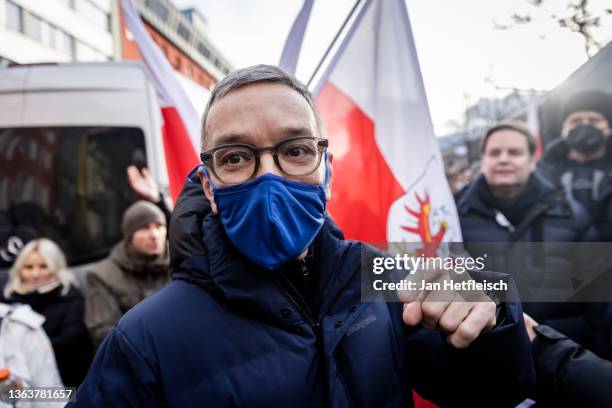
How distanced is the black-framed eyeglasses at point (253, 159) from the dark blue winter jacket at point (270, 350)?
160mm

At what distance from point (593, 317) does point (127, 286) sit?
2.72m

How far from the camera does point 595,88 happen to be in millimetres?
1987

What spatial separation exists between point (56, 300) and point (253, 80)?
2578 mm

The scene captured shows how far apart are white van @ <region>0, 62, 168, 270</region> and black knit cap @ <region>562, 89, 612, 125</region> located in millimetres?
3045

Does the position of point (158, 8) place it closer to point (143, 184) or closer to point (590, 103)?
point (143, 184)

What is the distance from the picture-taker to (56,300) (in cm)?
298

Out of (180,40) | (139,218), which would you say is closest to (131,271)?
(139,218)

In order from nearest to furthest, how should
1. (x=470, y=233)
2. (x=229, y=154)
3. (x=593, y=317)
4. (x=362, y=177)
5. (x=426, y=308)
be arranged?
1. (x=426, y=308)
2. (x=229, y=154)
3. (x=593, y=317)
4. (x=362, y=177)
5. (x=470, y=233)

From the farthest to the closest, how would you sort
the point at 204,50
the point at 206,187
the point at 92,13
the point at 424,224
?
1. the point at 204,50
2. the point at 92,13
3. the point at 424,224
4. the point at 206,187

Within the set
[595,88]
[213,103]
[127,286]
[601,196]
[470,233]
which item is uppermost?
[595,88]

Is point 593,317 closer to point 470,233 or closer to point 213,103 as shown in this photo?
point 470,233

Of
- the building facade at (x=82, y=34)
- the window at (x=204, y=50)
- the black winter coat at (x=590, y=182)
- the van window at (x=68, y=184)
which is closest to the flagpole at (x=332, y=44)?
the black winter coat at (x=590, y=182)

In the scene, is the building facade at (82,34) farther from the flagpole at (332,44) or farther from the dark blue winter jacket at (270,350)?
the dark blue winter jacket at (270,350)

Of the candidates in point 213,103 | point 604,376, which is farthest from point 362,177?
point 604,376
